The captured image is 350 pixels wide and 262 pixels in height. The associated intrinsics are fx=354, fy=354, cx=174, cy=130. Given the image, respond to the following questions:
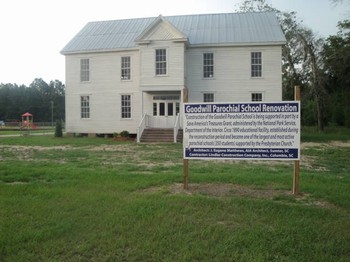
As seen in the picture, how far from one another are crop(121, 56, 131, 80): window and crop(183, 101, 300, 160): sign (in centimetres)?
2061

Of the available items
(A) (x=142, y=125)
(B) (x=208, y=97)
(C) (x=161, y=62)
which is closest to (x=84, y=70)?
(C) (x=161, y=62)

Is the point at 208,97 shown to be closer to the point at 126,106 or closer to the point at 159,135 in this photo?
the point at 159,135

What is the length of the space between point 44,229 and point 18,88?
337ft

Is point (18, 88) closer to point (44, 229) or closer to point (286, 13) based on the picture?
point (286, 13)

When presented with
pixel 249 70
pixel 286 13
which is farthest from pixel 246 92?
pixel 286 13

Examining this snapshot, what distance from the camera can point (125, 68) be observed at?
27.5m

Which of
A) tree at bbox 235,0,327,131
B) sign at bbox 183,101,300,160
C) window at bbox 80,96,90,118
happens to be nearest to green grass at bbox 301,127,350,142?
tree at bbox 235,0,327,131

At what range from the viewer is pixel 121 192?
7184 mm

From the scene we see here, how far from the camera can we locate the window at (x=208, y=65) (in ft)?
86.4

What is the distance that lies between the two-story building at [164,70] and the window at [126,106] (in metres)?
0.08

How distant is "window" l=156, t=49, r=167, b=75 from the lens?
25.4 metres

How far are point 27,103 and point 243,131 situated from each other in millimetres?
98473

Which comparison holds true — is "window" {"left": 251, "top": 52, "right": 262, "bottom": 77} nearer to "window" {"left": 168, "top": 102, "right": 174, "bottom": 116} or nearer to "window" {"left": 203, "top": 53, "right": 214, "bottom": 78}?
"window" {"left": 203, "top": 53, "right": 214, "bottom": 78}

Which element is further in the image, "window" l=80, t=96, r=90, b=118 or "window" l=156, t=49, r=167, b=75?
"window" l=80, t=96, r=90, b=118
